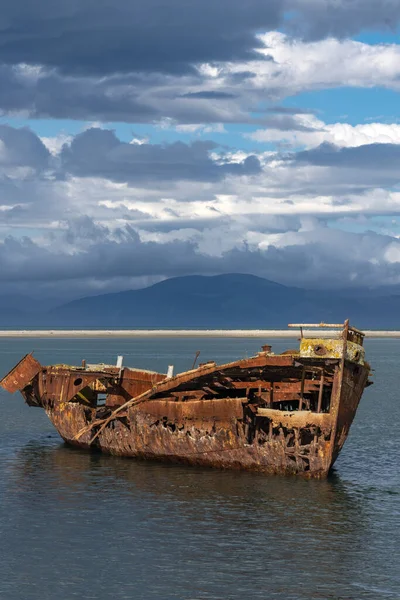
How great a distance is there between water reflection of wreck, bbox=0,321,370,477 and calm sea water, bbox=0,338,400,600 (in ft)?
2.82

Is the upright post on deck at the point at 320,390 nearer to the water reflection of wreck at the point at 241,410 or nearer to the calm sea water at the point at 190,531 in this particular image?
the water reflection of wreck at the point at 241,410

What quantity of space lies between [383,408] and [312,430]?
35.8 metres

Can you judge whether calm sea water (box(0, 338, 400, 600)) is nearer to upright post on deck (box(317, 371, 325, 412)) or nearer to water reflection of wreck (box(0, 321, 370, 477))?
water reflection of wreck (box(0, 321, 370, 477))

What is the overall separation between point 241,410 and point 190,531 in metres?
8.17

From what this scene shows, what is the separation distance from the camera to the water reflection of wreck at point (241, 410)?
115 ft

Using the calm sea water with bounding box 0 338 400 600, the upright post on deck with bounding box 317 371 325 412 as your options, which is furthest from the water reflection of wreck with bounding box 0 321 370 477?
the calm sea water with bounding box 0 338 400 600

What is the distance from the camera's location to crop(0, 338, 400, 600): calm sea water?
22.8 metres

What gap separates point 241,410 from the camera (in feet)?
116

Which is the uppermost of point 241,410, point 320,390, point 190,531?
point 320,390

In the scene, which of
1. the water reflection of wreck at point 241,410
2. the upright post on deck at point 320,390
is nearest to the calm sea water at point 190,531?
the water reflection of wreck at point 241,410

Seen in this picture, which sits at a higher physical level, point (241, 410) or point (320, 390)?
point (320, 390)

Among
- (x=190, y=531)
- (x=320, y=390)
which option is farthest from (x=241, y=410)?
(x=190, y=531)

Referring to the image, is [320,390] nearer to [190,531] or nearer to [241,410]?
[241,410]

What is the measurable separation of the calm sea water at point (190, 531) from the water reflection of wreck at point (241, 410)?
86cm
